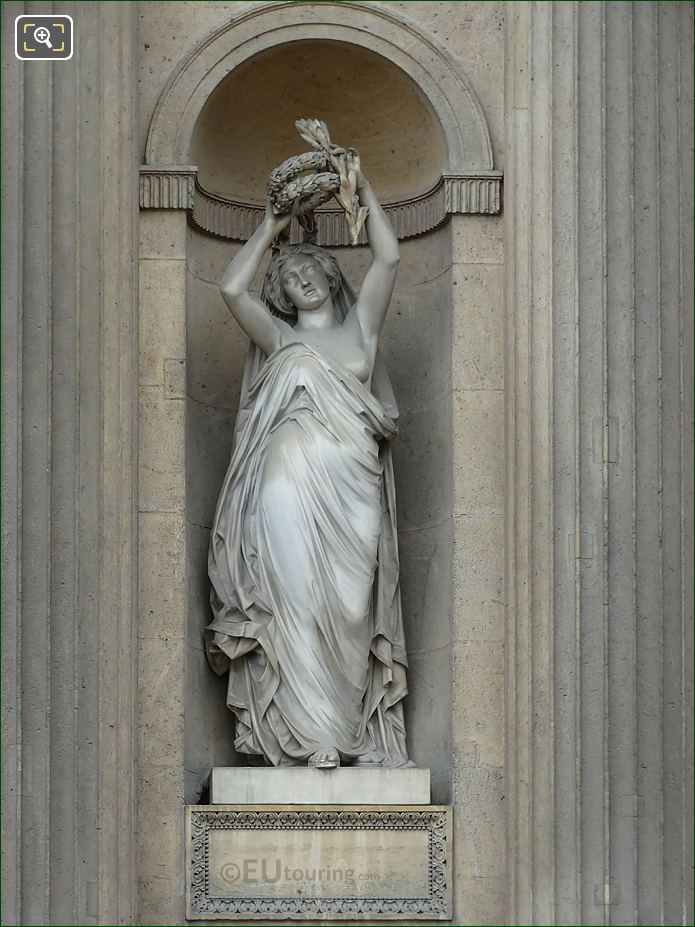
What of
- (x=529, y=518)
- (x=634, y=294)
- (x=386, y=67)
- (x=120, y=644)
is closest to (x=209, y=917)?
(x=120, y=644)

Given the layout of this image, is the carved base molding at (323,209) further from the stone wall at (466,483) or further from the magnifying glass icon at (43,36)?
the magnifying glass icon at (43,36)

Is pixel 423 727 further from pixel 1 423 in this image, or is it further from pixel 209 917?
pixel 1 423

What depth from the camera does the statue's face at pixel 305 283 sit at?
45.9ft

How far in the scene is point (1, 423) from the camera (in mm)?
12844

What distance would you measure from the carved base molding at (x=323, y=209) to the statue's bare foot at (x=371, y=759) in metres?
3.00

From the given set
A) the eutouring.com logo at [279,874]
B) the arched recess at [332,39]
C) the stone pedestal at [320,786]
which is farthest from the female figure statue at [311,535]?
the arched recess at [332,39]

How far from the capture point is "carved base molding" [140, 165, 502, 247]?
1391 cm

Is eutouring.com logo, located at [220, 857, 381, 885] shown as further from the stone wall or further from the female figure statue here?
the female figure statue

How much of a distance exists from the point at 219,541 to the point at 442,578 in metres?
1.24

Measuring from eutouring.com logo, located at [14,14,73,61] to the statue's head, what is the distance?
1.67 meters

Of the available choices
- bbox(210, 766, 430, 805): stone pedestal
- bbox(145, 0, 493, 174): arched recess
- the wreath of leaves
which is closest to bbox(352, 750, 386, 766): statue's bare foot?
bbox(210, 766, 430, 805): stone pedestal

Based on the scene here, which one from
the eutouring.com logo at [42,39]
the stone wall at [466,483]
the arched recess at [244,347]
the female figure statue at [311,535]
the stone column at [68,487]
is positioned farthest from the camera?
the arched recess at [244,347]

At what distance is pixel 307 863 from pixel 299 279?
126 inches

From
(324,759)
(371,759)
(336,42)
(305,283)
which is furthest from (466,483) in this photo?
(336,42)
